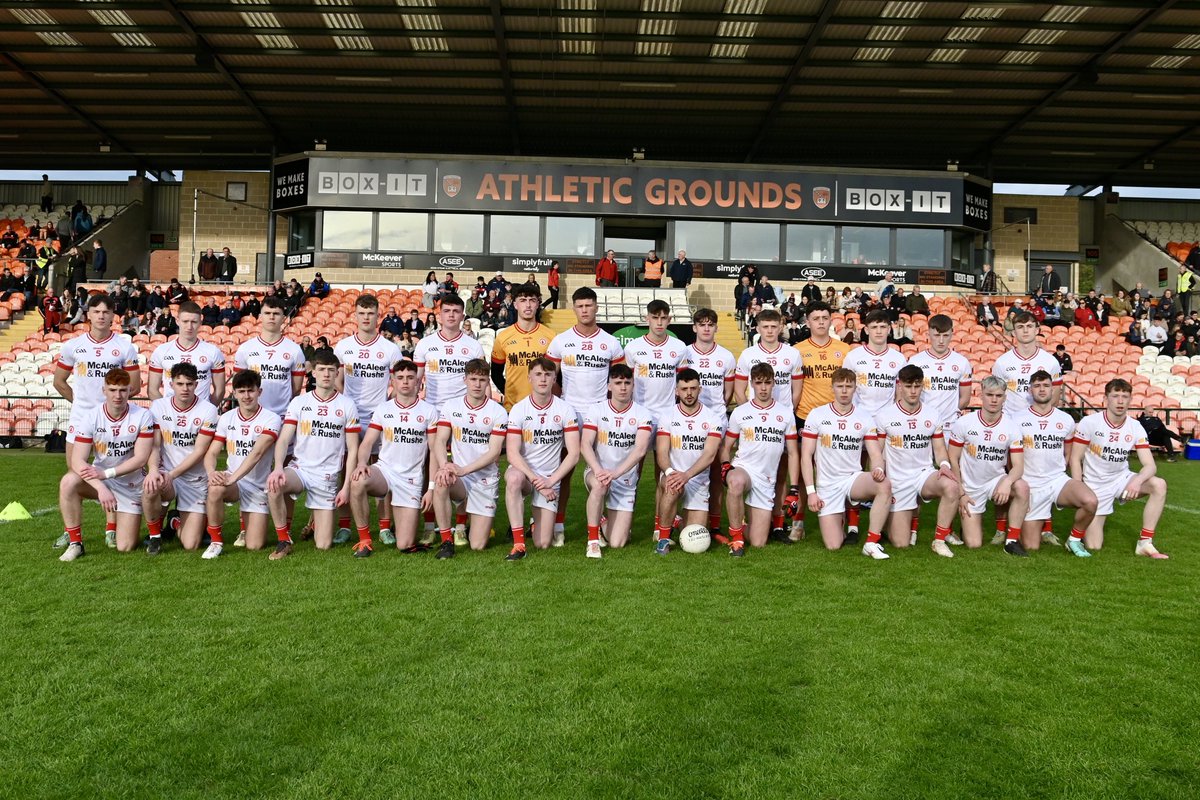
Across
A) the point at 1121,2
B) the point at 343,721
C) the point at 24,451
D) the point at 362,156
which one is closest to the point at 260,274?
the point at 362,156

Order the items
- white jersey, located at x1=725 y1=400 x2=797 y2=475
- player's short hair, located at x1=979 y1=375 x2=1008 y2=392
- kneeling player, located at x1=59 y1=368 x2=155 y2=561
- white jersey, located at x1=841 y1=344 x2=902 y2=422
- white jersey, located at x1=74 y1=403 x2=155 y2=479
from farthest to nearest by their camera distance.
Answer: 1. white jersey, located at x1=841 y1=344 x2=902 y2=422
2. player's short hair, located at x1=979 y1=375 x2=1008 y2=392
3. white jersey, located at x1=725 y1=400 x2=797 y2=475
4. white jersey, located at x1=74 y1=403 x2=155 y2=479
5. kneeling player, located at x1=59 y1=368 x2=155 y2=561

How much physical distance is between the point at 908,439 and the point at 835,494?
0.83 meters

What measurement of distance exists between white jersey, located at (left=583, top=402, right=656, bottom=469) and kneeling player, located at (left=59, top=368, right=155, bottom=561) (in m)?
3.74

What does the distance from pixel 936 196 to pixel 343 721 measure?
90.8ft

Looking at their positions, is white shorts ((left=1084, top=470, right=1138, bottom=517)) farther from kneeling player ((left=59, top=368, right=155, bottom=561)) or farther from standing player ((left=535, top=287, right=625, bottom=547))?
kneeling player ((left=59, top=368, right=155, bottom=561))

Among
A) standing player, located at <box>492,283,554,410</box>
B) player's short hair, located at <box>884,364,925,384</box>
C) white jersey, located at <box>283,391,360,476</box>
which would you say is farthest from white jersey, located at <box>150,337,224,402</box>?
player's short hair, located at <box>884,364,925,384</box>

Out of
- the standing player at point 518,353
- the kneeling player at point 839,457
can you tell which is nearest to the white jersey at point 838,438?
the kneeling player at point 839,457

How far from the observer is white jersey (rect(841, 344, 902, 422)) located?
26.8ft

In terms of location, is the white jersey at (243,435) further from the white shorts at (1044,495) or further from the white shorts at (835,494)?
the white shorts at (1044,495)

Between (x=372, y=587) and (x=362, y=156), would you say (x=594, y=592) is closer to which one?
(x=372, y=587)

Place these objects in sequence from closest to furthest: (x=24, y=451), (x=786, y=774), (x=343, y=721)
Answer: (x=786, y=774) → (x=343, y=721) → (x=24, y=451)

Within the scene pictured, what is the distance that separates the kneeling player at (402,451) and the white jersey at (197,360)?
6.49 ft

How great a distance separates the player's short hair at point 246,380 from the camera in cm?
715

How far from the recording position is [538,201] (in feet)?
88.4
